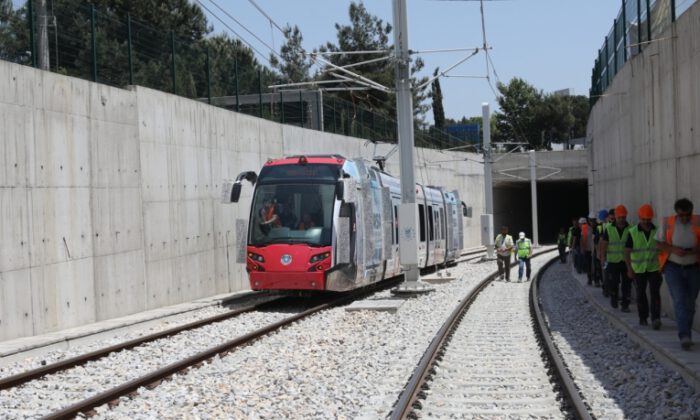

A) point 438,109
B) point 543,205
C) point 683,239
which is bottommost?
point 543,205

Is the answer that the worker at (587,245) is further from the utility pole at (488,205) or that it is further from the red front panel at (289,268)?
the utility pole at (488,205)

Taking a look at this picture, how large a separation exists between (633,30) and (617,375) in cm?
1071

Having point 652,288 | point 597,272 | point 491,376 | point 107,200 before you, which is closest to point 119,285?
point 107,200

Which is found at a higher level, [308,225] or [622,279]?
[308,225]

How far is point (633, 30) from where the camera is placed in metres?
19.4

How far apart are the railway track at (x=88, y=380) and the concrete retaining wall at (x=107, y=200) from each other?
8.25 feet

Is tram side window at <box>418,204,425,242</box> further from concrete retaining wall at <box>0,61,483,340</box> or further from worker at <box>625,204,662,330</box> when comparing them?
worker at <box>625,204,662,330</box>

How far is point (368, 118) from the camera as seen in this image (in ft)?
146

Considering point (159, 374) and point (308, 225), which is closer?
point (159, 374)

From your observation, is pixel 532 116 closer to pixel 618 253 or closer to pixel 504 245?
pixel 504 245

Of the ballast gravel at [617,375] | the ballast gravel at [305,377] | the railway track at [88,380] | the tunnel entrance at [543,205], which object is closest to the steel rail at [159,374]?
the railway track at [88,380]

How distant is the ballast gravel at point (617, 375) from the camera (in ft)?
28.8

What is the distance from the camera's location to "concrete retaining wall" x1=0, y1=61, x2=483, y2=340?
14555 mm

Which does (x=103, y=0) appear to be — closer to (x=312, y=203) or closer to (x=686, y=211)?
(x=312, y=203)
